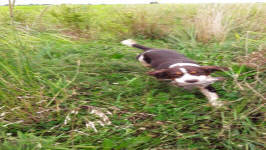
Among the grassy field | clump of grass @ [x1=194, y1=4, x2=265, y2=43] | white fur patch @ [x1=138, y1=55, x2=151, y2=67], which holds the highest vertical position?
clump of grass @ [x1=194, y1=4, x2=265, y2=43]

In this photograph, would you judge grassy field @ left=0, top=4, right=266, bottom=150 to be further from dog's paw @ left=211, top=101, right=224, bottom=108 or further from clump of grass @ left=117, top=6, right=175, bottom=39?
clump of grass @ left=117, top=6, right=175, bottom=39

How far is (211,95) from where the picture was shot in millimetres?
2143

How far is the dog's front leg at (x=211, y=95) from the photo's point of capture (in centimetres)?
193

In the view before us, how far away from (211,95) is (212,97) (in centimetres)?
4

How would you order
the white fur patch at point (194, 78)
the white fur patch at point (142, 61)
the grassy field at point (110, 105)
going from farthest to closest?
the white fur patch at point (142, 61) → the white fur patch at point (194, 78) → the grassy field at point (110, 105)

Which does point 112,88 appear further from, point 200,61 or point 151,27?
point 151,27

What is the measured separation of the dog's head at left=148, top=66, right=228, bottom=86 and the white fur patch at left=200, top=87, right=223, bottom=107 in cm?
7

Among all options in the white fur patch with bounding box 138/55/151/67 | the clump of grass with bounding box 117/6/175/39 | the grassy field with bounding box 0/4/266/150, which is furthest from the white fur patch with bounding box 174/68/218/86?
the clump of grass with bounding box 117/6/175/39

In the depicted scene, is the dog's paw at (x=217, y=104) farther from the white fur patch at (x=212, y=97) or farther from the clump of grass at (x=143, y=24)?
the clump of grass at (x=143, y=24)

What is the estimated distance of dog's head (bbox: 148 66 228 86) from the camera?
2164 millimetres

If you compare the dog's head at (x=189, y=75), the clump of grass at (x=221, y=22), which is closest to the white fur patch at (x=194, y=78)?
the dog's head at (x=189, y=75)

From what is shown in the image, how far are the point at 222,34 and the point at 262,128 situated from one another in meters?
2.79

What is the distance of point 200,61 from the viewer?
3.21 metres

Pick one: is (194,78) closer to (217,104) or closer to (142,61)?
(217,104)
